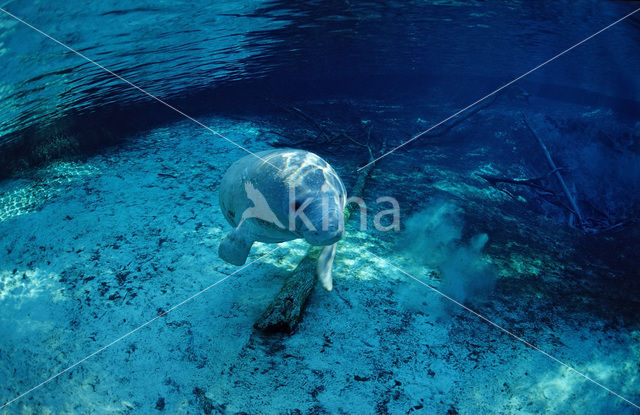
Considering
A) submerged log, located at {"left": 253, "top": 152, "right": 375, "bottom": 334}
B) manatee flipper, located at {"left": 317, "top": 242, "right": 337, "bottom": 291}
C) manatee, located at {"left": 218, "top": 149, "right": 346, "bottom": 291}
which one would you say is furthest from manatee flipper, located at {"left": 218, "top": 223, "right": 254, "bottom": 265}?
manatee flipper, located at {"left": 317, "top": 242, "right": 337, "bottom": 291}

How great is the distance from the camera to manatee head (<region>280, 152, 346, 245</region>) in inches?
97.9

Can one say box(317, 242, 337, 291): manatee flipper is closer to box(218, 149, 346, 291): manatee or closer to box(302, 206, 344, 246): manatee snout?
box(218, 149, 346, 291): manatee

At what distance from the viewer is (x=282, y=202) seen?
2.67 metres

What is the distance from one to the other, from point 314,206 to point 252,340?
5.25ft

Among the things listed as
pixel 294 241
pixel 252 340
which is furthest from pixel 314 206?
pixel 294 241

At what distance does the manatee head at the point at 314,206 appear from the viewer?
2.49 metres

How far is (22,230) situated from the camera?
5.32m

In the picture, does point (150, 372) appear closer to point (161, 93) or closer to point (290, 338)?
point (290, 338)

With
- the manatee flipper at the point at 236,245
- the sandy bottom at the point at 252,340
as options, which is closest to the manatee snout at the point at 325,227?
the manatee flipper at the point at 236,245

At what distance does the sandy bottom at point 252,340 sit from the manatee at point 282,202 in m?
0.80

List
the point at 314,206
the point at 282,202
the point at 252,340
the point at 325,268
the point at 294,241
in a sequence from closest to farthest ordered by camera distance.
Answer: the point at 314,206, the point at 282,202, the point at 252,340, the point at 325,268, the point at 294,241

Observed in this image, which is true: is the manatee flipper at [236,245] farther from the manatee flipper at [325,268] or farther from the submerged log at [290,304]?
the manatee flipper at [325,268]

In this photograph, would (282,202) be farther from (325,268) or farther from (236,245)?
(325,268)

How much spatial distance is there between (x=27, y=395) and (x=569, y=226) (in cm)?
993
